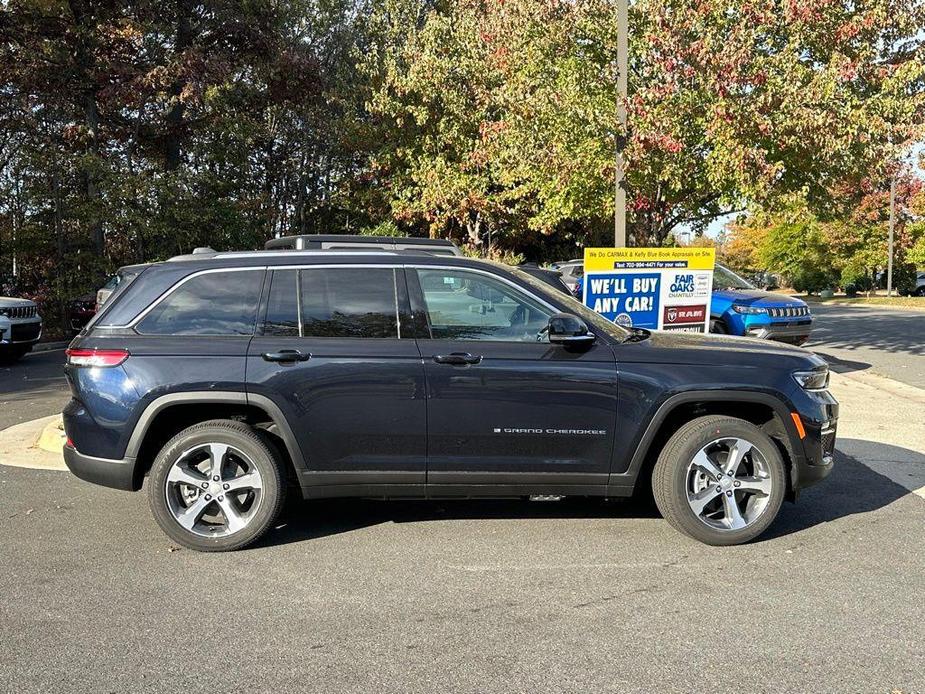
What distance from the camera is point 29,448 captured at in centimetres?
704

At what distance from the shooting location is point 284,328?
4.57 meters

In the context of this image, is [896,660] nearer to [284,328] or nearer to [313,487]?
[313,487]

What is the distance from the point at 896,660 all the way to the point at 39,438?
7085 mm

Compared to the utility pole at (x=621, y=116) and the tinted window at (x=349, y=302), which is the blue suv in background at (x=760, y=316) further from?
the tinted window at (x=349, y=302)

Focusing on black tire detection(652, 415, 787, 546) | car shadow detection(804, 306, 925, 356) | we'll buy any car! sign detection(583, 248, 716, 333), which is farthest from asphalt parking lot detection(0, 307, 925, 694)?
car shadow detection(804, 306, 925, 356)

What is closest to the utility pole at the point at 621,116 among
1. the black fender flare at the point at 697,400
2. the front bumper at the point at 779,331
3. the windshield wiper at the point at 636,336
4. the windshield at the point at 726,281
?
the front bumper at the point at 779,331

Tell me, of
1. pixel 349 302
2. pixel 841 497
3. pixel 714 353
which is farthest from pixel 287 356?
pixel 841 497

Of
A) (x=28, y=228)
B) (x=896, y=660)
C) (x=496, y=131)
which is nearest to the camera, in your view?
(x=896, y=660)

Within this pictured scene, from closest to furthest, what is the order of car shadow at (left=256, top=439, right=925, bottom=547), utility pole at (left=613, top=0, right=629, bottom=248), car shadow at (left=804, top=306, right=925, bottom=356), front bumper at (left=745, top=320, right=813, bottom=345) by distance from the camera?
car shadow at (left=256, top=439, right=925, bottom=547), utility pole at (left=613, top=0, right=629, bottom=248), front bumper at (left=745, top=320, right=813, bottom=345), car shadow at (left=804, top=306, right=925, bottom=356)

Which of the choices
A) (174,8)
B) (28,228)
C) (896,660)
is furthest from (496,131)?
(896,660)

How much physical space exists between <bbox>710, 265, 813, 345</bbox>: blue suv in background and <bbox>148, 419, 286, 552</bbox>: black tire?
930cm

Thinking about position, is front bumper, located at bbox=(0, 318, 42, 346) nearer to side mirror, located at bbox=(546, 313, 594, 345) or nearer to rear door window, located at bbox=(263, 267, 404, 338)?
rear door window, located at bbox=(263, 267, 404, 338)

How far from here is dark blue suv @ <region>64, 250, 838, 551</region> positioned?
4438 millimetres

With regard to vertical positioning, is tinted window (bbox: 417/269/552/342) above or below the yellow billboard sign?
below
